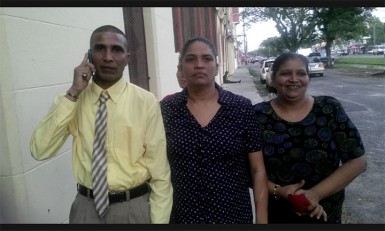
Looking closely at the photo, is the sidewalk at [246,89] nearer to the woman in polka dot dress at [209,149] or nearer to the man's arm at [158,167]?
the woman in polka dot dress at [209,149]

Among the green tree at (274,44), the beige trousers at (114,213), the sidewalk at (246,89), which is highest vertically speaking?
the green tree at (274,44)

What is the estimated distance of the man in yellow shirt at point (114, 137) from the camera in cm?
157

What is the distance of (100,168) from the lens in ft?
5.15

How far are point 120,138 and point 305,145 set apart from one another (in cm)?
86

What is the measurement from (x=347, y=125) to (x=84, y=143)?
121cm

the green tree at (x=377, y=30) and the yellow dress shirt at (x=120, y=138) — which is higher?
the green tree at (x=377, y=30)

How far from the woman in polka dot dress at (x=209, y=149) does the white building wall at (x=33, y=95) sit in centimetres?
90

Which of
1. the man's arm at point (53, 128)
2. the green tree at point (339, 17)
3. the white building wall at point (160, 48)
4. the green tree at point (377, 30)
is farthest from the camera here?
the green tree at point (377, 30)

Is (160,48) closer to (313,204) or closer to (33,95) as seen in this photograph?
(33,95)

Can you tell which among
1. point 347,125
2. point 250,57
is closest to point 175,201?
point 347,125

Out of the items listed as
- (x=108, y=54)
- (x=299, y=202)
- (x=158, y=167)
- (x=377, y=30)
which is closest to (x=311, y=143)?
(x=299, y=202)

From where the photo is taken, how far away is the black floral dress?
70.1 inches

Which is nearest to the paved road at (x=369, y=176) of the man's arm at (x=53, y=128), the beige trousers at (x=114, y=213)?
the beige trousers at (x=114, y=213)

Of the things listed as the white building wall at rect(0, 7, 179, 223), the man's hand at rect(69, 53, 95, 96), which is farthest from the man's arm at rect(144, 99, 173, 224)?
the white building wall at rect(0, 7, 179, 223)
